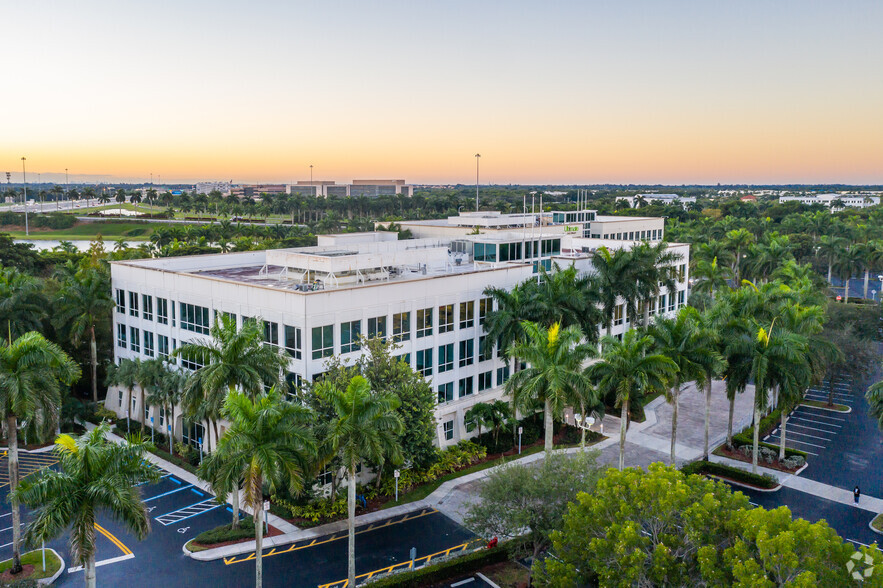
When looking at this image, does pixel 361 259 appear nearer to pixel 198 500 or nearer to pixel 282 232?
pixel 198 500

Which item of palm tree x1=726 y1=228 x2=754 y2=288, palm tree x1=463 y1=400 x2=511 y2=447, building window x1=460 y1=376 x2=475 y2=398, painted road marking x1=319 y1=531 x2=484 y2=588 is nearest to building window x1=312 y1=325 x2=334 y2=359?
palm tree x1=463 y1=400 x2=511 y2=447

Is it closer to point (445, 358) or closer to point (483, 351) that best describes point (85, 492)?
point (445, 358)

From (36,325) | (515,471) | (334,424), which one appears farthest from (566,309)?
(36,325)

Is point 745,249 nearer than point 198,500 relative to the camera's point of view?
No

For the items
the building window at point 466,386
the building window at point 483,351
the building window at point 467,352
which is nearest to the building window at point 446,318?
the building window at point 467,352

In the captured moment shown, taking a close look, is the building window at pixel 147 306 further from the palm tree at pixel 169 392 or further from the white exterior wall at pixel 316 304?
the palm tree at pixel 169 392
